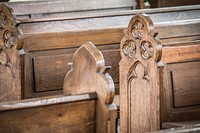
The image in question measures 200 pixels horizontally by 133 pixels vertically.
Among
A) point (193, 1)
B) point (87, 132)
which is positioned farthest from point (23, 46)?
point (193, 1)

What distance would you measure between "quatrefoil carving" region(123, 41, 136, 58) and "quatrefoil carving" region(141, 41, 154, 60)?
10 centimetres

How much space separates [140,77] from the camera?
Result: 158 inches

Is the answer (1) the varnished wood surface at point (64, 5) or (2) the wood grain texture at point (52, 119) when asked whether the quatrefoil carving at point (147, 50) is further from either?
(1) the varnished wood surface at point (64, 5)

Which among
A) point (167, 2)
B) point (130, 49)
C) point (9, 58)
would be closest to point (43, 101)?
point (130, 49)

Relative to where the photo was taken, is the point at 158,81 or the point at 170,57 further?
the point at 170,57

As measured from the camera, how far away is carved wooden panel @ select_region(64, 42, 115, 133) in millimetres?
3172

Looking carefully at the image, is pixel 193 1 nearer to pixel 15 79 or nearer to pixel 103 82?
pixel 15 79

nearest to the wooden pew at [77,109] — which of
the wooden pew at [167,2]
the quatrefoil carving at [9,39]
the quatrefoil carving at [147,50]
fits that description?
the quatrefoil carving at [147,50]

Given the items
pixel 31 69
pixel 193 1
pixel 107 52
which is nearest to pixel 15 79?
pixel 31 69

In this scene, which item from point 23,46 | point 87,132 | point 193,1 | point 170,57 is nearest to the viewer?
point 87,132

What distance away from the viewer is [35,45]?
4.66 meters

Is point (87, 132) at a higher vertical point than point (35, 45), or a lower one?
lower

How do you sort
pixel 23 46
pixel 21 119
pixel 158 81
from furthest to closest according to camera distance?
pixel 23 46 < pixel 158 81 < pixel 21 119

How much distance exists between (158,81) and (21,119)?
1.12m
